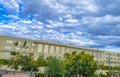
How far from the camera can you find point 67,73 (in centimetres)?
5753

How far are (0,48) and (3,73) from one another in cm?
4993

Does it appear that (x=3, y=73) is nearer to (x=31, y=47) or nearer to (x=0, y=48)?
(x=0, y=48)

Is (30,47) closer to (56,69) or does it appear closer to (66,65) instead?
(66,65)

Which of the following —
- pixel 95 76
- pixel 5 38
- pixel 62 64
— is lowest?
pixel 95 76

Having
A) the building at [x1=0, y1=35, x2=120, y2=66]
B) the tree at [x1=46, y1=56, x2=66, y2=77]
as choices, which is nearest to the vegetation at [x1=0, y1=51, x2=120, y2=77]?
the tree at [x1=46, y1=56, x2=66, y2=77]

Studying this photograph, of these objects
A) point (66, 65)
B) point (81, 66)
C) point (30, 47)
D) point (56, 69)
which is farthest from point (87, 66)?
point (30, 47)

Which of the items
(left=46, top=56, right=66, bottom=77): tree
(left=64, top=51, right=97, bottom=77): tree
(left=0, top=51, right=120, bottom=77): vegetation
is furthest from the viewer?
(left=64, top=51, right=97, bottom=77): tree

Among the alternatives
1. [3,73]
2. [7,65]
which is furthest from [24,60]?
[3,73]

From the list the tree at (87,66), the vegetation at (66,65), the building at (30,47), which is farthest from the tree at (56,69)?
the building at (30,47)

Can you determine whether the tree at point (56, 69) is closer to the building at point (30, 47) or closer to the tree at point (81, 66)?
the tree at point (81, 66)

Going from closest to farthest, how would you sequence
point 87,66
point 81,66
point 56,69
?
point 56,69
point 81,66
point 87,66

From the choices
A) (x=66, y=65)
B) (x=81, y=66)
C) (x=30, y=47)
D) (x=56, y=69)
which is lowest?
(x=56, y=69)

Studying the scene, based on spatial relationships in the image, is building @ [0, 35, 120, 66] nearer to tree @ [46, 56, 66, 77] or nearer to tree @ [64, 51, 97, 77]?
tree @ [64, 51, 97, 77]

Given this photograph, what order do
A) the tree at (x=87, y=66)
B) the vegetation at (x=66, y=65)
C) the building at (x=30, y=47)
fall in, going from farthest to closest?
the building at (x=30, y=47) → the tree at (x=87, y=66) → the vegetation at (x=66, y=65)
